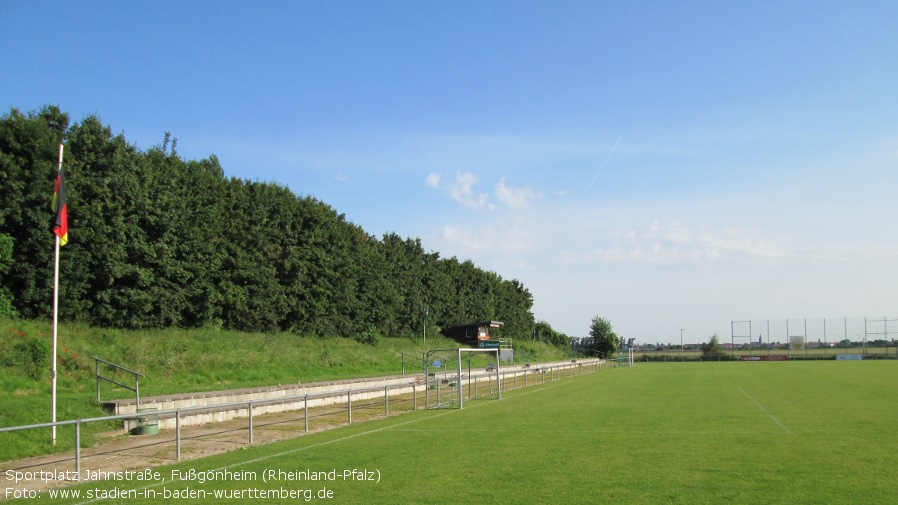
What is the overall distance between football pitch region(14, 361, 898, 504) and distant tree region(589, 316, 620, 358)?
8076 centimetres

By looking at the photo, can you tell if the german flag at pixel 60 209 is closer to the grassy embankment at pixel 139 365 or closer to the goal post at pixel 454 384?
the grassy embankment at pixel 139 365

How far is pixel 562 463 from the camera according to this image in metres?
11.8

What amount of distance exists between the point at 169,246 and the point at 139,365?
9325mm

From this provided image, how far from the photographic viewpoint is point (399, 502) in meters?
8.92

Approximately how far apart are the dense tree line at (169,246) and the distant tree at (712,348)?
2434 inches

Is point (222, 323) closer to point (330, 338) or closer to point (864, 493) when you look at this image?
point (330, 338)

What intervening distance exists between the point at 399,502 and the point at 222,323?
31.1 meters

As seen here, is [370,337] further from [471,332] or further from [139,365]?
[139,365]

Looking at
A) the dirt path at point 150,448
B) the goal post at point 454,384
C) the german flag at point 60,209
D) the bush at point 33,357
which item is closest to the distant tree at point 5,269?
the bush at point 33,357

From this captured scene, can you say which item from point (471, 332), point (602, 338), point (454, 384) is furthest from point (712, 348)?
point (454, 384)

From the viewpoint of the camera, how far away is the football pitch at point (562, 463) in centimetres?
939

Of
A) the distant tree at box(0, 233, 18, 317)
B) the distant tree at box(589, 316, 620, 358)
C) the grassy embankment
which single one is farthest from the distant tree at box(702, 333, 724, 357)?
the distant tree at box(0, 233, 18, 317)

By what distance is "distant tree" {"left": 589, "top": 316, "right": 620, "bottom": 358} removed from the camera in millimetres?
100438

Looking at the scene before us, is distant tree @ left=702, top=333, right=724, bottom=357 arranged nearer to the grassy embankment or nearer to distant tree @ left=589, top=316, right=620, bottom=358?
distant tree @ left=589, top=316, right=620, bottom=358
